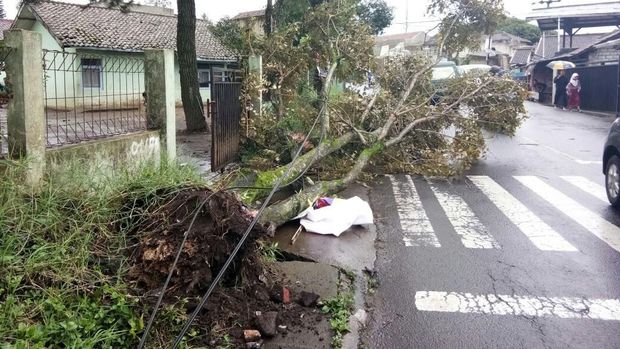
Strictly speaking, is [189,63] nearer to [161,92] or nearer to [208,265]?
[161,92]

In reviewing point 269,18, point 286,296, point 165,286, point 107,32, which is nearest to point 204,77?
point 107,32

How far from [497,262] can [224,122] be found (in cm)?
493

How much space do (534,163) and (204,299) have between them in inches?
380

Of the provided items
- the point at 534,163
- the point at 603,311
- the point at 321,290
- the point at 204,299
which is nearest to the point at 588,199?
the point at 534,163

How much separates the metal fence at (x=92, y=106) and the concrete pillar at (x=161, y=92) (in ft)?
0.65

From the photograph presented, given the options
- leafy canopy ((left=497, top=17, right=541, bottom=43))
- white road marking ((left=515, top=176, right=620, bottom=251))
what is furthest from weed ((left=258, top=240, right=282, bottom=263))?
leafy canopy ((left=497, top=17, right=541, bottom=43))

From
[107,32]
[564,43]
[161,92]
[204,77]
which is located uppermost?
[564,43]

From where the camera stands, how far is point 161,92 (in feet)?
24.7

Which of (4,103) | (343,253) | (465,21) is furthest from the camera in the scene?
(465,21)

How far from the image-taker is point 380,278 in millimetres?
5414

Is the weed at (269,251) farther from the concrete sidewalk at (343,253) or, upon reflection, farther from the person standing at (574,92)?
the person standing at (574,92)

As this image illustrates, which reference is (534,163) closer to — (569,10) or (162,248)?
(162,248)

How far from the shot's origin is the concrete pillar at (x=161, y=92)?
7.45 metres

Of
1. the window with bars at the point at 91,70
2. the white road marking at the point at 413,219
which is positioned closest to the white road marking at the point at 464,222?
the white road marking at the point at 413,219
